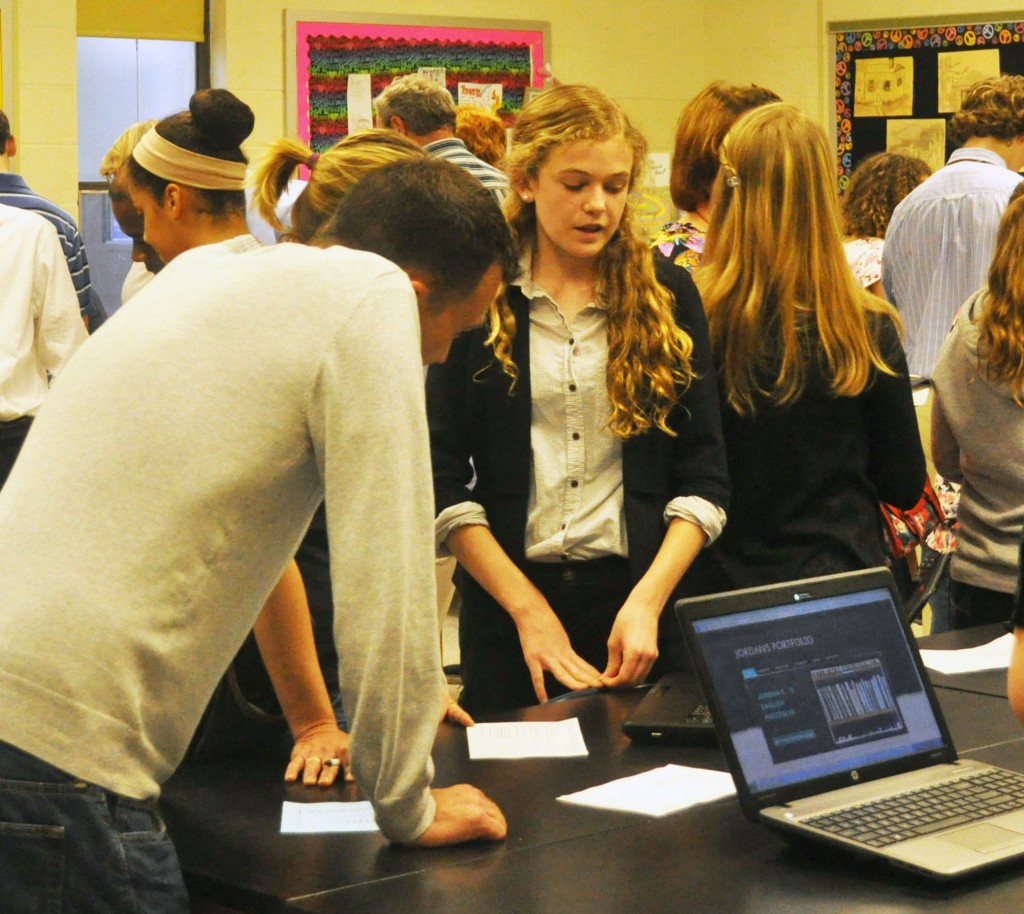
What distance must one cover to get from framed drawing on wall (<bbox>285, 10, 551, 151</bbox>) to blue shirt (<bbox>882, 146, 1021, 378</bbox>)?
2302 millimetres

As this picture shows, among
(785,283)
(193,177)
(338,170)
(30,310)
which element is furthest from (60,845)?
(30,310)

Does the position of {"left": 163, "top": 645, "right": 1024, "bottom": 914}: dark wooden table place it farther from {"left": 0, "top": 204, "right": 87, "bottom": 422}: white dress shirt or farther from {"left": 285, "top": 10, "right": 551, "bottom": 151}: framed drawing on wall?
{"left": 285, "top": 10, "right": 551, "bottom": 151}: framed drawing on wall

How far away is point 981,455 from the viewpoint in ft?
9.32

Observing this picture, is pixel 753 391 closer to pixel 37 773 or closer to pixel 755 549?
pixel 755 549

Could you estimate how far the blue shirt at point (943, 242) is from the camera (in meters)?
4.31

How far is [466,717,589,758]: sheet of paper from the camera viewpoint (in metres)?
1.86

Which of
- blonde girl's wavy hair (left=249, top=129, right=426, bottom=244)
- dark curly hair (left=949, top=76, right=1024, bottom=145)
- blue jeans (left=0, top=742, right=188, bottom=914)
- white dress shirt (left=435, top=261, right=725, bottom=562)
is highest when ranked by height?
dark curly hair (left=949, top=76, right=1024, bottom=145)

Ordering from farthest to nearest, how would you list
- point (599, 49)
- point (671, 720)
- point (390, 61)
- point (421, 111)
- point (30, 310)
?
point (599, 49), point (390, 61), point (421, 111), point (30, 310), point (671, 720)

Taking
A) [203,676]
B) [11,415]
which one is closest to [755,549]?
[203,676]

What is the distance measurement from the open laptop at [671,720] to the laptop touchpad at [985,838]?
0.40 m

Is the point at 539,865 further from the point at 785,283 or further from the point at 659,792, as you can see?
the point at 785,283

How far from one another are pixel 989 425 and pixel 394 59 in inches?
165

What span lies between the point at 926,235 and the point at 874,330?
2.12m

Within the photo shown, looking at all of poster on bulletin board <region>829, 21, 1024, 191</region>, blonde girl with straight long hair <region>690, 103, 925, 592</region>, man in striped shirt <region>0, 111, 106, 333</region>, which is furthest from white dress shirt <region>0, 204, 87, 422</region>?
poster on bulletin board <region>829, 21, 1024, 191</region>
